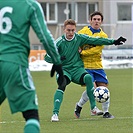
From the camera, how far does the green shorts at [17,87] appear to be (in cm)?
659

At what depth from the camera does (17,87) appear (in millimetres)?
6621

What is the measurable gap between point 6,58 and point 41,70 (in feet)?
81.2

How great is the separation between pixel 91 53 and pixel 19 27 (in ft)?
16.1

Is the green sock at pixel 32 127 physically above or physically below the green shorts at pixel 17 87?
below

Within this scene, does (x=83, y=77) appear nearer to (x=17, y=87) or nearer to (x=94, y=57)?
(x=94, y=57)

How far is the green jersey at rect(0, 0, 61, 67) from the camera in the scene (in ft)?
21.9

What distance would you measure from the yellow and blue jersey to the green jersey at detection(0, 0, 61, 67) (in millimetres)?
4792

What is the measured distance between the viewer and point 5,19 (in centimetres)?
675

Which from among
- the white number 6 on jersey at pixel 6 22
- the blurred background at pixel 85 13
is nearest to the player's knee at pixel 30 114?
the white number 6 on jersey at pixel 6 22

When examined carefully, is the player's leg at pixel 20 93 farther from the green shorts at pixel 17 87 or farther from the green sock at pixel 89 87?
the green sock at pixel 89 87

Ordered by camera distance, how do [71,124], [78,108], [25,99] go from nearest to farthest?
[25,99]
[71,124]
[78,108]

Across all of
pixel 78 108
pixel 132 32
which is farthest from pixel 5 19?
pixel 132 32

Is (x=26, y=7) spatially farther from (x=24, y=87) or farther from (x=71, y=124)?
(x=71, y=124)

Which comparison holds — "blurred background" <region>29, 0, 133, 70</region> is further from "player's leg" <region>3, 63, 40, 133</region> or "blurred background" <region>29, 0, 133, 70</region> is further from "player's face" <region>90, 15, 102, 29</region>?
"player's leg" <region>3, 63, 40, 133</region>
